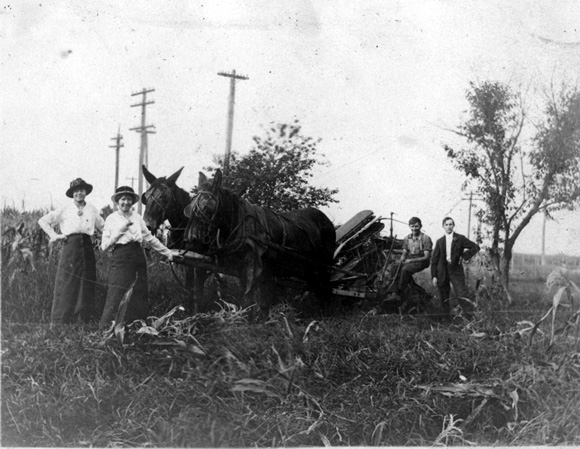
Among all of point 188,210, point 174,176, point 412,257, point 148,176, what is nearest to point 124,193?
point 148,176

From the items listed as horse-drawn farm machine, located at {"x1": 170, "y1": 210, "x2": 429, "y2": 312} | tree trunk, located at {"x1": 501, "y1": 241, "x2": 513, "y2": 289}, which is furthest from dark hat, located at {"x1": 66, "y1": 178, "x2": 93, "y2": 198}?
tree trunk, located at {"x1": 501, "y1": 241, "x2": 513, "y2": 289}

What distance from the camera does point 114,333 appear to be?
13.0ft

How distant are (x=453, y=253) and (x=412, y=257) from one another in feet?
1.71

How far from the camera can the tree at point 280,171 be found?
4.56 meters

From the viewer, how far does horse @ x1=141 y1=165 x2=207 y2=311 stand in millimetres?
4414

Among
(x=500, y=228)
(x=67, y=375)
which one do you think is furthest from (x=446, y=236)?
(x=67, y=375)

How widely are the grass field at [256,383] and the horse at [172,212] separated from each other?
8.4 inches

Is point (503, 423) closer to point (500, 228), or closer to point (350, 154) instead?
point (500, 228)

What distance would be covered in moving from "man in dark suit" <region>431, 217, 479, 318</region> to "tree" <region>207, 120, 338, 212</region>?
1.30 meters

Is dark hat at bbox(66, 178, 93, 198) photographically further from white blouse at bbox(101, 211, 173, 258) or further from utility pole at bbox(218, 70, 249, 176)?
utility pole at bbox(218, 70, 249, 176)

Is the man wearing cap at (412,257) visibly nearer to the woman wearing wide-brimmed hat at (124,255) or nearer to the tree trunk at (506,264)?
the tree trunk at (506,264)

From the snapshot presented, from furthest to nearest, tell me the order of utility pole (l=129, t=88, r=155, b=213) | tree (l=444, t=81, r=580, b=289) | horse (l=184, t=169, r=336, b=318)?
tree (l=444, t=81, r=580, b=289)
horse (l=184, t=169, r=336, b=318)
utility pole (l=129, t=88, r=155, b=213)

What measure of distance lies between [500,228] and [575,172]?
84 cm

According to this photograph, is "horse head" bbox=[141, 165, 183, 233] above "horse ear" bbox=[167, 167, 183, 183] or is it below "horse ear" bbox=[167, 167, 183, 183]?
below
